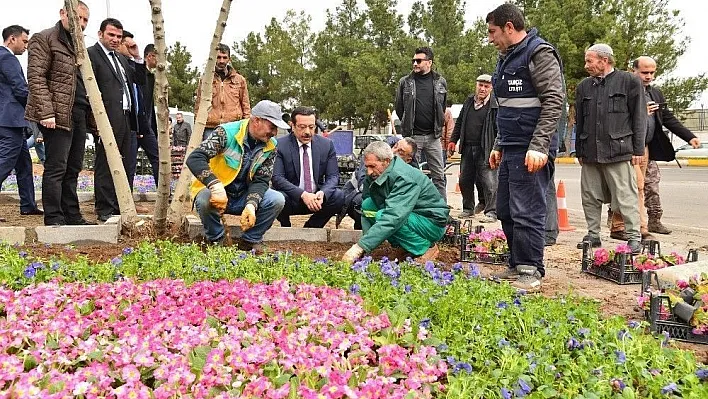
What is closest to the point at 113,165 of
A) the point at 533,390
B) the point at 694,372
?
the point at 533,390

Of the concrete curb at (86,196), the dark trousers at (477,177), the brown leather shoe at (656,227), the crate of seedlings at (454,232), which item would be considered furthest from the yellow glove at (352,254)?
the concrete curb at (86,196)

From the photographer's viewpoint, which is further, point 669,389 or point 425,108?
point 425,108

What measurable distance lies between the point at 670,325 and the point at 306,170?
12.4 ft

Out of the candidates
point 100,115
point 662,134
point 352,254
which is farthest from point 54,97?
point 662,134

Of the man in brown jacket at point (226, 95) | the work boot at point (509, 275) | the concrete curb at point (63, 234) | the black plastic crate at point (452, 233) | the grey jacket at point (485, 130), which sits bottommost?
the work boot at point (509, 275)

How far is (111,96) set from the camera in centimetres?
659

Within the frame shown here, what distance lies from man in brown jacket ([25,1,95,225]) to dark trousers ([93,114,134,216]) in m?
0.54

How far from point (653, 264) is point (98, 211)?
5.07 meters

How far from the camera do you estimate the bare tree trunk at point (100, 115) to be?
5496mm

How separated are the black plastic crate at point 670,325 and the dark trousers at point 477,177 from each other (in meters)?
5.17

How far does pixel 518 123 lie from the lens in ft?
15.5

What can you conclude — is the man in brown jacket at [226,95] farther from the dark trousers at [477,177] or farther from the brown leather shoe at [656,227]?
the brown leather shoe at [656,227]

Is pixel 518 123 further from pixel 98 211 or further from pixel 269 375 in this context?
pixel 98 211

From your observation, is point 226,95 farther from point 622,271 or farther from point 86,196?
point 622,271
